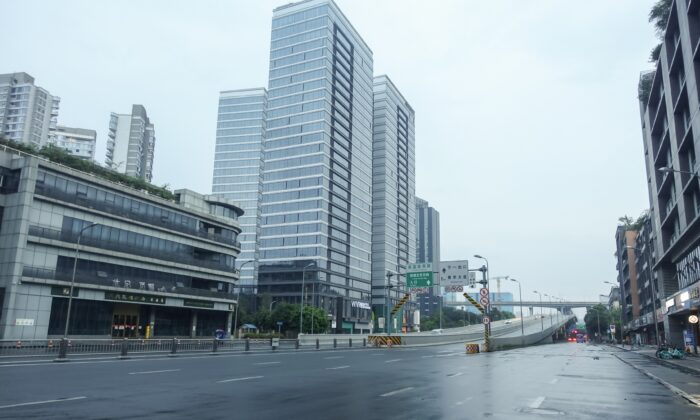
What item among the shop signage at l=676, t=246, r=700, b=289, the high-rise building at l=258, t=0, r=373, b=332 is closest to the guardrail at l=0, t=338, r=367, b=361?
the shop signage at l=676, t=246, r=700, b=289

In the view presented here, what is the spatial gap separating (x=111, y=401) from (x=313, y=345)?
4744 centimetres

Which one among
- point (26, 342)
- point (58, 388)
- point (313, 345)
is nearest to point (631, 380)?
point (58, 388)

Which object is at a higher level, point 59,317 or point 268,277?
point 268,277

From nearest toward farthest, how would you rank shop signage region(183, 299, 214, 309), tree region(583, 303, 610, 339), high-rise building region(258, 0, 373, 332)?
shop signage region(183, 299, 214, 309) → high-rise building region(258, 0, 373, 332) → tree region(583, 303, 610, 339)

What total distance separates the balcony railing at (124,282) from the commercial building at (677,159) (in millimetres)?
51953

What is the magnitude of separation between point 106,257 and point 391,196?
394ft

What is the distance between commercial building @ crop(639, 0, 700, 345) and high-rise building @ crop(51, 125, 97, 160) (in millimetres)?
167886

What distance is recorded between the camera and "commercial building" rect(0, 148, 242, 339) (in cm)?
4678

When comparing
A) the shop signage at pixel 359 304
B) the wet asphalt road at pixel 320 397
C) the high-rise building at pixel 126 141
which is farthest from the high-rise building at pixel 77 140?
the wet asphalt road at pixel 320 397

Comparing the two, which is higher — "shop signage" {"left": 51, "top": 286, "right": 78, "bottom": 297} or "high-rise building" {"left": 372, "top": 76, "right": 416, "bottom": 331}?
"high-rise building" {"left": 372, "top": 76, "right": 416, "bottom": 331}

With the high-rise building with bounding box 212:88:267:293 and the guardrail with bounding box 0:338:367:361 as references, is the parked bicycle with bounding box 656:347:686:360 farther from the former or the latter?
the high-rise building with bounding box 212:88:267:293

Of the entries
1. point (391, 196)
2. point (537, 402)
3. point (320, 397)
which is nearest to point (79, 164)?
point (320, 397)

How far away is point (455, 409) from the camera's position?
1108 centimetres

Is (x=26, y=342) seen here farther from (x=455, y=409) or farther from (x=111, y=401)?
(x=455, y=409)
